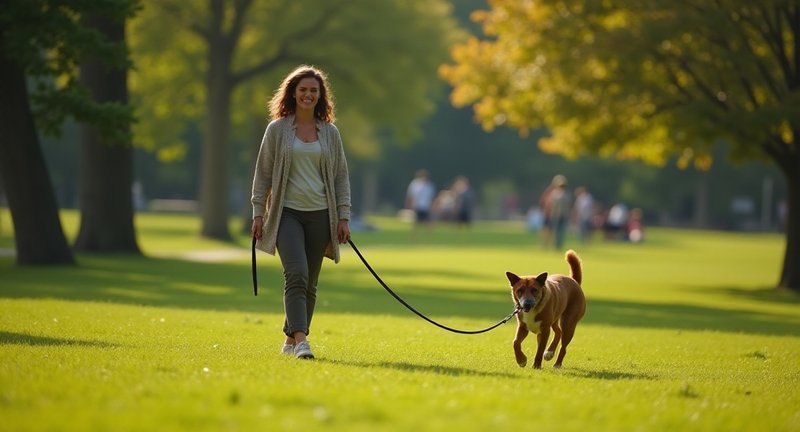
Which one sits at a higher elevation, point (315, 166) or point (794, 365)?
point (315, 166)

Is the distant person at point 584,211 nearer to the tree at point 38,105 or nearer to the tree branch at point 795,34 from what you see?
the tree branch at point 795,34

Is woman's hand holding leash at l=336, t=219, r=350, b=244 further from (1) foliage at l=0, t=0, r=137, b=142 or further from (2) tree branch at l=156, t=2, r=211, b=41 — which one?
(2) tree branch at l=156, t=2, r=211, b=41

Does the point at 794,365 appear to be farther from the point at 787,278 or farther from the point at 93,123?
the point at 787,278

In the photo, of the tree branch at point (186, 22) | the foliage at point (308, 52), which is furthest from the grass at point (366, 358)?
the foliage at point (308, 52)

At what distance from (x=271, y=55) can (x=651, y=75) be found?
1707 cm

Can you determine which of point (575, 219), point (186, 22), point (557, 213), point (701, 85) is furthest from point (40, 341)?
point (575, 219)

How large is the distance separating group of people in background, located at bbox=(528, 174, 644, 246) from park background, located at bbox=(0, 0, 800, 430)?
1.26 metres

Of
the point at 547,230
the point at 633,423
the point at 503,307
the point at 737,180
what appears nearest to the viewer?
the point at 633,423

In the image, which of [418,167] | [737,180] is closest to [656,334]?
[737,180]

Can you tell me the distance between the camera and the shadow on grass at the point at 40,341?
1048 cm

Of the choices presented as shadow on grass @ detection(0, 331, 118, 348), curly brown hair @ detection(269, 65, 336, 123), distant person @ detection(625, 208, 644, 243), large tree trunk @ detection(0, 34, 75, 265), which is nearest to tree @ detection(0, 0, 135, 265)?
large tree trunk @ detection(0, 34, 75, 265)

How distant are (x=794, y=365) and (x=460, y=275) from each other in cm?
1534

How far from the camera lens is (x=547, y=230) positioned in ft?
133

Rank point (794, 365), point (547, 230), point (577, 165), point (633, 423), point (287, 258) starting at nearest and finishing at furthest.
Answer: point (633, 423), point (287, 258), point (794, 365), point (547, 230), point (577, 165)
